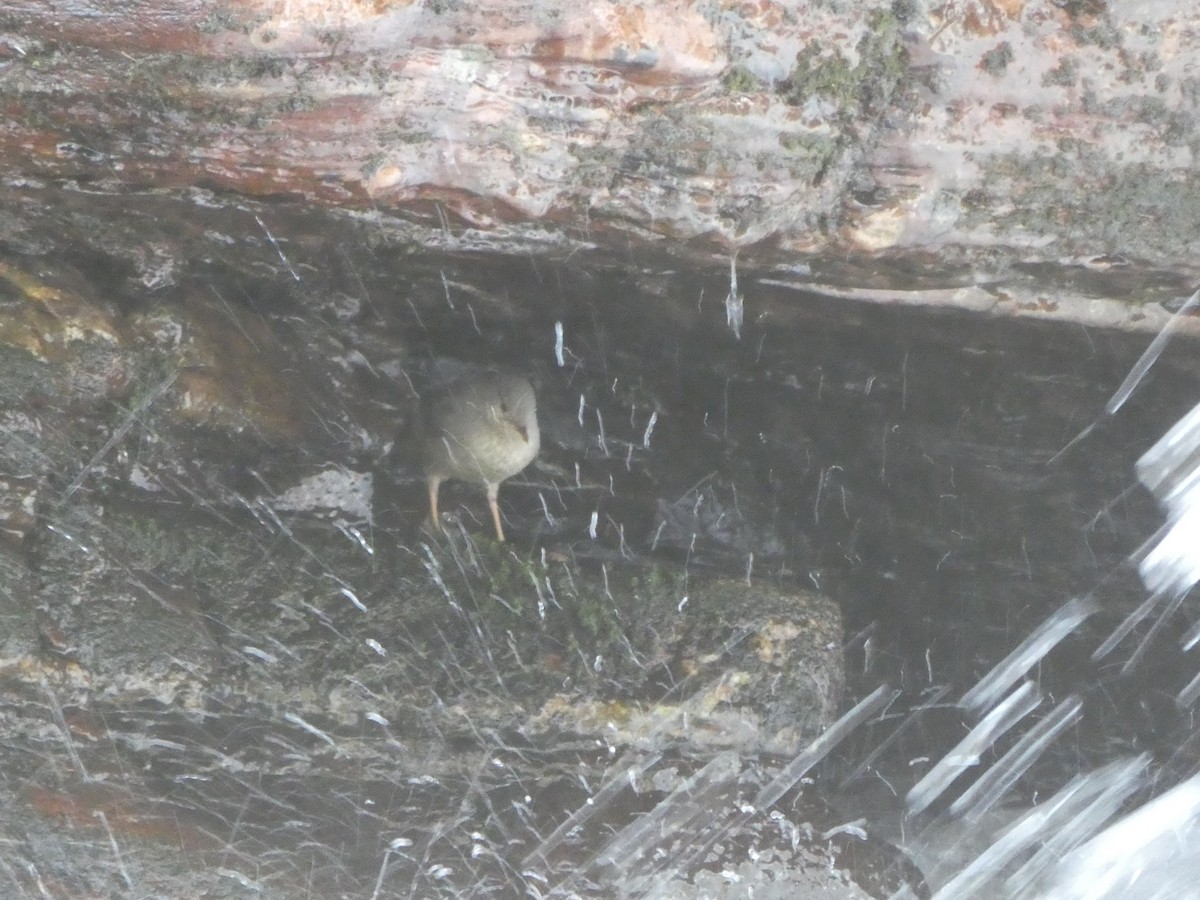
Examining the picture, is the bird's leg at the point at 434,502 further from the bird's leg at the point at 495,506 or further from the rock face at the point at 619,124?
the rock face at the point at 619,124

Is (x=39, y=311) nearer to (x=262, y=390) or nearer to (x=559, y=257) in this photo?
(x=262, y=390)

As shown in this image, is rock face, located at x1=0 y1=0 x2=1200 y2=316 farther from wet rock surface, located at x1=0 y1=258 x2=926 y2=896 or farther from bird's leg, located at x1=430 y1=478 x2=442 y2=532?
bird's leg, located at x1=430 y1=478 x2=442 y2=532

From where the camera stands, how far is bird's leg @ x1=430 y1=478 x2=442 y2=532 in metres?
2.23

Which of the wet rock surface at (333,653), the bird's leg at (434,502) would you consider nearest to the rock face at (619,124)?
the wet rock surface at (333,653)

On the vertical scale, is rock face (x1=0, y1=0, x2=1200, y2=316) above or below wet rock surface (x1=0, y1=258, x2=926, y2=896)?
above

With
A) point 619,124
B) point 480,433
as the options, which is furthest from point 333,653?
point 619,124

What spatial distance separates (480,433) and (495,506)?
0.60 feet

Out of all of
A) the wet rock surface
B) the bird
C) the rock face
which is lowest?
the wet rock surface

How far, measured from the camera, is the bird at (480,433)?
2262 mm

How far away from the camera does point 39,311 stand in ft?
6.52

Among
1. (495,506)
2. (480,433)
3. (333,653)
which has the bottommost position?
(333,653)

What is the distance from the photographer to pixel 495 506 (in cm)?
230

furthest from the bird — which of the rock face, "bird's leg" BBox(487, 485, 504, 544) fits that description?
the rock face

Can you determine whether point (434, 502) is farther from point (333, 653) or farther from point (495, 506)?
point (333, 653)
